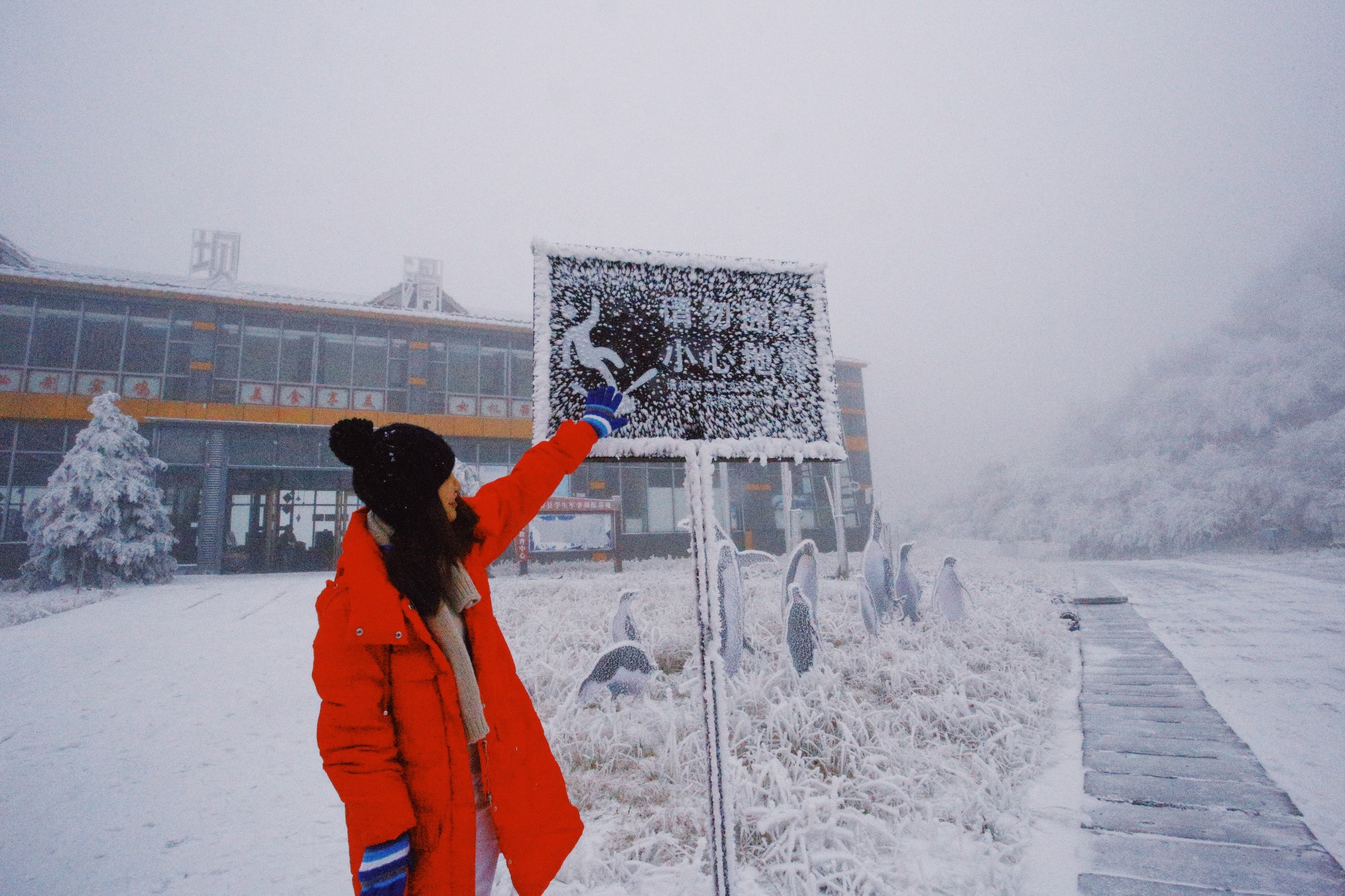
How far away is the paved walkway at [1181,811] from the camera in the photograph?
1.73 m

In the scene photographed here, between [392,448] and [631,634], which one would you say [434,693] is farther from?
[631,634]

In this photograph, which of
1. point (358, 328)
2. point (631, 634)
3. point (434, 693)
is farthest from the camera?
point (358, 328)

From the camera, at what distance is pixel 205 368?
45.0ft

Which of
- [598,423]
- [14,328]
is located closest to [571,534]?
[598,423]

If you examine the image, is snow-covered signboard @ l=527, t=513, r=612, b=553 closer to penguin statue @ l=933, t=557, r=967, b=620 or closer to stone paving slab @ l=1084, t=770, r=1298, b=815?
penguin statue @ l=933, t=557, r=967, b=620

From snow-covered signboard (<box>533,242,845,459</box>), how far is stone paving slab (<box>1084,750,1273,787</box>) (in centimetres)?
216

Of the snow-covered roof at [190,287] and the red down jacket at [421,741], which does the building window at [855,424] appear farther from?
the red down jacket at [421,741]

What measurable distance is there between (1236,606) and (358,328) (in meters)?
18.2

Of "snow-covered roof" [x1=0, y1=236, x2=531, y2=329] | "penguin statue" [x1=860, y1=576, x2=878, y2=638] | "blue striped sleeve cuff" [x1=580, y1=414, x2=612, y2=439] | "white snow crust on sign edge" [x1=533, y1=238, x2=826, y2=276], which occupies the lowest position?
"penguin statue" [x1=860, y1=576, x2=878, y2=638]

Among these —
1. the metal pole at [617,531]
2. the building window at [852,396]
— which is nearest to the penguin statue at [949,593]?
the metal pole at [617,531]

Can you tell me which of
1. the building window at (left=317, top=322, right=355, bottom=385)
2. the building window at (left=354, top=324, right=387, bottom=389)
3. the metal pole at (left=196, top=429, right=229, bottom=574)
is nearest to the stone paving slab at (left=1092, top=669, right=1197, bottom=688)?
the building window at (left=354, top=324, right=387, bottom=389)

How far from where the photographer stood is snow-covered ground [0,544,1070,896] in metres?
2.02

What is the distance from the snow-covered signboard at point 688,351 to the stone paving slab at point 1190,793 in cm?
197

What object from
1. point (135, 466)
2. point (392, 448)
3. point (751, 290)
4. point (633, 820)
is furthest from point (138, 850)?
point (135, 466)
